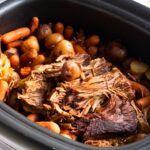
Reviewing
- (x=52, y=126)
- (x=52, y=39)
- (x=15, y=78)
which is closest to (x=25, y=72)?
(x=15, y=78)

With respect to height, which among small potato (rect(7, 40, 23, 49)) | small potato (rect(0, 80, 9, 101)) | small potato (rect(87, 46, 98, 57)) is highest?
small potato (rect(87, 46, 98, 57))

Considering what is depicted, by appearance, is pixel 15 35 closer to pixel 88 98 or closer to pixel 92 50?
pixel 92 50

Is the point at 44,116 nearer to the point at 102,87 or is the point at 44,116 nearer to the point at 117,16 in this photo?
the point at 102,87

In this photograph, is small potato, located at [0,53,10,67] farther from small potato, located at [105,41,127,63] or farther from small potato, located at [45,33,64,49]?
small potato, located at [105,41,127,63]

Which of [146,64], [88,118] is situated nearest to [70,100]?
[88,118]

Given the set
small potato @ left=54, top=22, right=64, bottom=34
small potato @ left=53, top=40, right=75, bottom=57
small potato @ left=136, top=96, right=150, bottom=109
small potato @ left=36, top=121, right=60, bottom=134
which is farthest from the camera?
small potato @ left=54, top=22, right=64, bottom=34

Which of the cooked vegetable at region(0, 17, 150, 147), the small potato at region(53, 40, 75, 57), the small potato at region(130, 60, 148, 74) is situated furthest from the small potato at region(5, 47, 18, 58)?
the small potato at region(130, 60, 148, 74)
